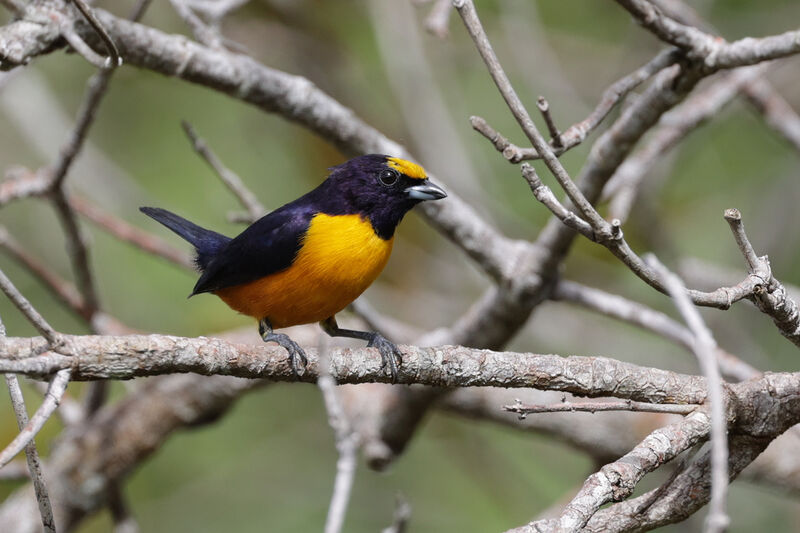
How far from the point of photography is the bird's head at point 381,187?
3.82 metres

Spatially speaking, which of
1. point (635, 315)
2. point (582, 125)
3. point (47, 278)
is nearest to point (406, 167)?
point (582, 125)

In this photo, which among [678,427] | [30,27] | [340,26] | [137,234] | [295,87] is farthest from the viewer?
[340,26]

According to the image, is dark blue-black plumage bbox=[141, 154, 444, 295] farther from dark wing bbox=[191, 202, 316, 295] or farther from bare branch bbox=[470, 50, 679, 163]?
bare branch bbox=[470, 50, 679, 163]

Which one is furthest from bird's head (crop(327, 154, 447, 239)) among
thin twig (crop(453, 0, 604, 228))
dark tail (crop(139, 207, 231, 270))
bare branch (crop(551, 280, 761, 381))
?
thin twig (crop(453, 0, 604, 228))

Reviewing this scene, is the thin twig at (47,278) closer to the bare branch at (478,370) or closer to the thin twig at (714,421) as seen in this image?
the bare branch at (478,370)

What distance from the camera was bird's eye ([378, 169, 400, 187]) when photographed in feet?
12.5

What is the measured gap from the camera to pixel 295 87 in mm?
3707

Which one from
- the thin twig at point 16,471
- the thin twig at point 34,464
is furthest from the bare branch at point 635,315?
the thin twig at point 16,471

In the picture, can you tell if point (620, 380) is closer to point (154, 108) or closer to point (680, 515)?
point (680, 515)

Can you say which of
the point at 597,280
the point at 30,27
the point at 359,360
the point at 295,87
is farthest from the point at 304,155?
the point at 359,360

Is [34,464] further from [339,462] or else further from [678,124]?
[678,124]

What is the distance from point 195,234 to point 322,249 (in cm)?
116

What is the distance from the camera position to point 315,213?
3906 mm

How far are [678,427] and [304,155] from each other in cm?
531
